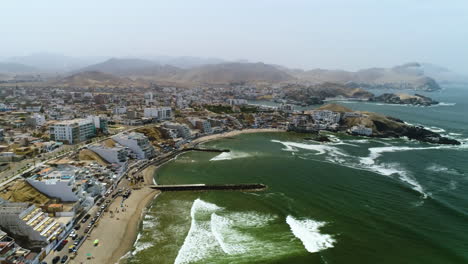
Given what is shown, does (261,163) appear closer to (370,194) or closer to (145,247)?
(370,194)

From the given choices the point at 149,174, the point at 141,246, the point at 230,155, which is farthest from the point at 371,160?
the point at 141,246

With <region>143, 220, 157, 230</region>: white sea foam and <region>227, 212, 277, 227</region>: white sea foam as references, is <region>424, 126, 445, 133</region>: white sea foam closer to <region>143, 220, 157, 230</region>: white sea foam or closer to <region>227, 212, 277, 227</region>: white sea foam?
<region>227, 212, 277, 227</region>: white sea foam

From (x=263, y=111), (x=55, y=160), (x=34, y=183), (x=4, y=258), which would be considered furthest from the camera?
(x=263, y=111)

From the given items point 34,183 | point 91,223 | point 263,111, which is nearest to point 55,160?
point 34,183

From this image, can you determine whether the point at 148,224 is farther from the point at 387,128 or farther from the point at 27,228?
the point at 387,128

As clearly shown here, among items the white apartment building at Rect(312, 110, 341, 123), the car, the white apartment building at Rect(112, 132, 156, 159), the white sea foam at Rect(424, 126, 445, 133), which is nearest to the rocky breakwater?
the white sea foam at Rect(424, 126, 445, 133)

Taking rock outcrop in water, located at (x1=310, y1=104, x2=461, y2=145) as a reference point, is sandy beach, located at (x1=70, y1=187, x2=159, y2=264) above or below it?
below
